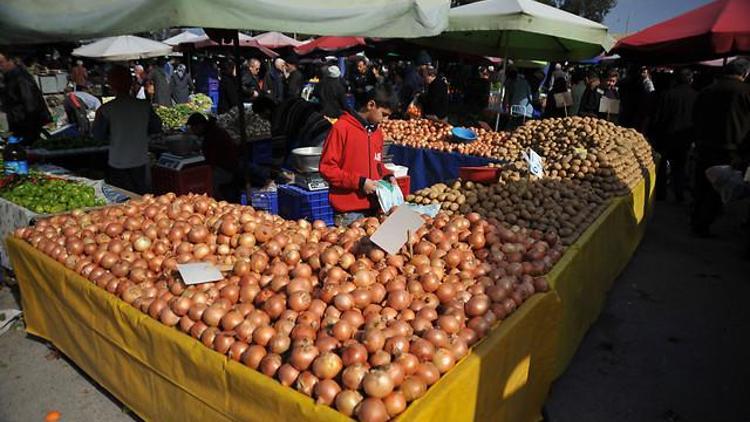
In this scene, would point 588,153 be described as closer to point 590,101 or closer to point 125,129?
point 125,129

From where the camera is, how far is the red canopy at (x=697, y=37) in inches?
234

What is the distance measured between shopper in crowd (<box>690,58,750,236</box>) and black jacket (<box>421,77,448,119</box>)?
19.0ft

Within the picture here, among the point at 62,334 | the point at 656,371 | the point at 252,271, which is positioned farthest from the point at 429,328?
the point at 62,334

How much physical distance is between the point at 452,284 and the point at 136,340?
176 centimetres

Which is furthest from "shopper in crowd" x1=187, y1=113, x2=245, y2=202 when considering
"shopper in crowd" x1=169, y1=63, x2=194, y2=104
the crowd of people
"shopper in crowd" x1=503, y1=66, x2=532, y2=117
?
"shopper in crowd" x1=169, y1=63, x2=194, y2=104

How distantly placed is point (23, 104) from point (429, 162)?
248 inches

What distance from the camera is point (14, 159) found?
18.4 feet

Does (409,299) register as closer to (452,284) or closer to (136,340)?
(452,284)

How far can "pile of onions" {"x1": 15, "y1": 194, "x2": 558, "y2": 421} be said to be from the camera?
2041 mm

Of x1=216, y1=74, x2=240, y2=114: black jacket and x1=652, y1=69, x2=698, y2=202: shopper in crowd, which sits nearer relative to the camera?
x1=652, y1=69, x2=698, y2=202: shopper in crowd

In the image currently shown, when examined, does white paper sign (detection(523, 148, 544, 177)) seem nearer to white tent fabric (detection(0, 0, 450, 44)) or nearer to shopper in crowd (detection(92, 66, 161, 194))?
white tent fabric (detection(0, 0, 450, 44))

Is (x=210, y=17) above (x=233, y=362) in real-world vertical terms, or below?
above

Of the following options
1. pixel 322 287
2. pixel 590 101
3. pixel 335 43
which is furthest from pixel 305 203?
pixel 335 43

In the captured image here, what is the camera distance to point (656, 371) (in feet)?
12.7
